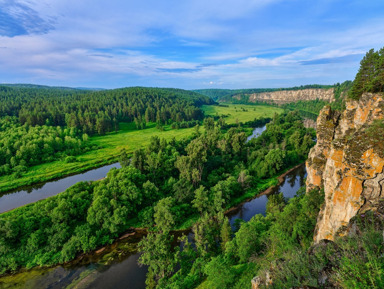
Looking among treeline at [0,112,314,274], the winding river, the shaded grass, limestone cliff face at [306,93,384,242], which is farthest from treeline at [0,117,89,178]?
limestone cliff face at [306,93,384,242]

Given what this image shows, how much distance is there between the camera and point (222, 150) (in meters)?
63.8

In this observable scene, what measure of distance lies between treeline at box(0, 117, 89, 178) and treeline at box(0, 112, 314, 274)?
106 ft

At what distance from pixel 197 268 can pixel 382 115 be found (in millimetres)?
24835

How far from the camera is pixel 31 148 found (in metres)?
69.7

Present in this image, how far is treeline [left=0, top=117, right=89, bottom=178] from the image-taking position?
6359 cm

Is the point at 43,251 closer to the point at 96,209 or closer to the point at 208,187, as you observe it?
the point at 96,209

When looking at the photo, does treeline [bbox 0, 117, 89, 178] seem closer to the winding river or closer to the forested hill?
the forested hill

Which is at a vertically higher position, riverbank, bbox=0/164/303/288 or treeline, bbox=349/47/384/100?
treeline, bbox=349/47/384/100

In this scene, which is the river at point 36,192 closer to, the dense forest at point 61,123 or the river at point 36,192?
the river at point 36,192

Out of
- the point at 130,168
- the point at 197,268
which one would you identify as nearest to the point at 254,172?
the point at 130,168

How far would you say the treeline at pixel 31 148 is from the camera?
6359cm

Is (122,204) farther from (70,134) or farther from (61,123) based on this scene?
(61,123)

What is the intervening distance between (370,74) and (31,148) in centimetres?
9353

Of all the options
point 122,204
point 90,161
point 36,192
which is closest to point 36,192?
point 36,192
